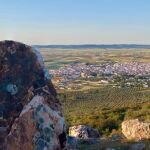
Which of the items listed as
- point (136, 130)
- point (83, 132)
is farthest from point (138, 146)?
point (83, 132)

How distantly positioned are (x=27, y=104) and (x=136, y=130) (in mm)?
9362

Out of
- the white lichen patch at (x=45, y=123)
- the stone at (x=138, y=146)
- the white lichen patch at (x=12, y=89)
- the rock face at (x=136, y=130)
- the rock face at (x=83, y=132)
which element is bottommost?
the rock face at (x=83, y=132)

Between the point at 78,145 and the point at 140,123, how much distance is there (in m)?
4.46

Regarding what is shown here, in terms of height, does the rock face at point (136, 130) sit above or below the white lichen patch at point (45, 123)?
below

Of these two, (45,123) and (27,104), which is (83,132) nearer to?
(27,104)

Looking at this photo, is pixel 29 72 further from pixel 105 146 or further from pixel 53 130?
pixel 105 146

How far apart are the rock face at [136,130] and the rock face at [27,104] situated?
8.24m

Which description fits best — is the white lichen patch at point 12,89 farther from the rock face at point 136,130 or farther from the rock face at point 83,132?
the rock face at point 83,132

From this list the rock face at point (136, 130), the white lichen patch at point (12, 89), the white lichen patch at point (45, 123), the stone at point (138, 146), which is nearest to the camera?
the white lichen patch at point (45, 123)

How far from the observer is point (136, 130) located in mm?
18844

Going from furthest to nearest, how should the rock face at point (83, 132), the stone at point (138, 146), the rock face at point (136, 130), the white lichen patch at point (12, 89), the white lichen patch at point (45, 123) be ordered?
the rock face at point (83, 132) < the rock face at point (136, 130) < the stone at point (138, 146) < the white lichen patch at point (12, 89) < the white lichen patch at point (45, 123)

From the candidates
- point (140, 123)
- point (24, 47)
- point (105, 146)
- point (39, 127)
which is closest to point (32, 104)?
point (39, 127)

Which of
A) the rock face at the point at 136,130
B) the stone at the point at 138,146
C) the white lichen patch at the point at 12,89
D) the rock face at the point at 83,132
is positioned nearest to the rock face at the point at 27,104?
the white lichen patch at the point at 12,89

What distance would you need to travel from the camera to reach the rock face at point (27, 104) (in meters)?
9.74
